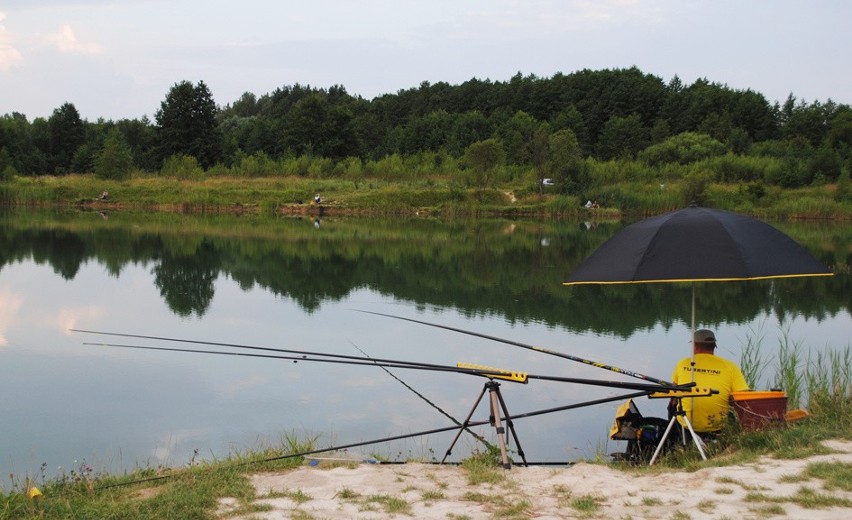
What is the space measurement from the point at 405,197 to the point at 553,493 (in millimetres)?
34691

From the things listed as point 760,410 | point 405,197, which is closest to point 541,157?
point 405,197

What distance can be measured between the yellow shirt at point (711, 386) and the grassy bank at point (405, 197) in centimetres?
3185

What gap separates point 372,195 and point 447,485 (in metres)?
34.6

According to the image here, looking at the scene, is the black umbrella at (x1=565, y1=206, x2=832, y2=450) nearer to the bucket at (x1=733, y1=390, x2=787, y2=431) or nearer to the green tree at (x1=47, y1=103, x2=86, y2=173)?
the bucket at (x1=733, y1=390, x2=787, y2=431)

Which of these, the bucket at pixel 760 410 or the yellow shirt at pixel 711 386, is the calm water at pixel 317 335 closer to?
the yellow shirt at pixel 711 386

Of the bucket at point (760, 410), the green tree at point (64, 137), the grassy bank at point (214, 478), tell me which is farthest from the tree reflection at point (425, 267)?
the green tree at point (64, 137)

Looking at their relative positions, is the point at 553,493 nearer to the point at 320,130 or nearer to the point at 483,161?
the point at 483,161

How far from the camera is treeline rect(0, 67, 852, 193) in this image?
4222 centimetres

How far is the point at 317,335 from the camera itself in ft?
35.4

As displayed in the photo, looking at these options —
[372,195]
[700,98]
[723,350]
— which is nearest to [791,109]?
[700,98]

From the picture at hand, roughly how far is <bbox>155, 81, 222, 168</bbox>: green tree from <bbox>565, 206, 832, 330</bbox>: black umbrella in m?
46.0

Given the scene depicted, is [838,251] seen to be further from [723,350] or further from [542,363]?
[542,363]

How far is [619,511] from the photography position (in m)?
3.94

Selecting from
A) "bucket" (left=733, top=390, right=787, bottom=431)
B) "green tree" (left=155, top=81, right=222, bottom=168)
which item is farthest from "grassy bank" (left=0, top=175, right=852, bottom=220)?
"bucket" (left=733, top=390, right=787, bottom=431)
